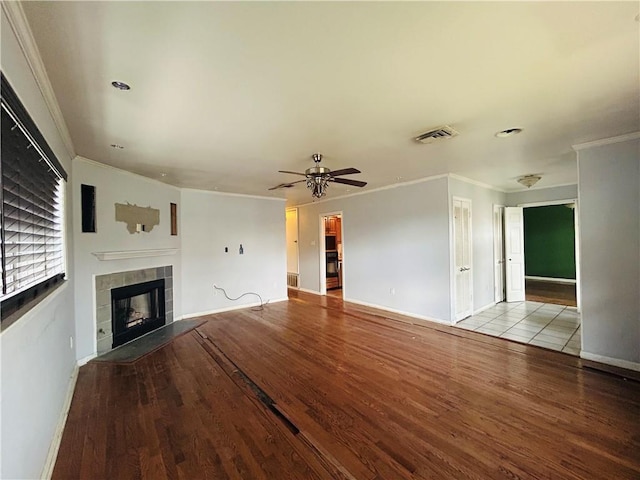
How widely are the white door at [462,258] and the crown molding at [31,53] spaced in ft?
16.7

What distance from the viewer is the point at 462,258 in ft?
16.7

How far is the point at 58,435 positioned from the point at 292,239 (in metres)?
6.69

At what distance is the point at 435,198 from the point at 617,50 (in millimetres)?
3262

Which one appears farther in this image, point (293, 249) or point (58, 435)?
point (293, 249)

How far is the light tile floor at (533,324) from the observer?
→ 3936mm

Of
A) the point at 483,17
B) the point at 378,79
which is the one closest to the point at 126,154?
the point at 378,79

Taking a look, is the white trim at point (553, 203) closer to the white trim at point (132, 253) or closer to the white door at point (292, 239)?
the white door at point (292, 239)

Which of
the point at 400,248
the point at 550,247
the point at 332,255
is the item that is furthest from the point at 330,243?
the point at 550,247

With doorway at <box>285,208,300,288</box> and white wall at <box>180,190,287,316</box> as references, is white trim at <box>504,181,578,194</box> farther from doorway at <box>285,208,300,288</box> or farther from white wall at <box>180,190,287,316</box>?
doorway at <box>285,208,300,288</box>

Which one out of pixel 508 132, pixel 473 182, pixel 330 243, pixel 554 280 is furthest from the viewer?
pixel 554 280

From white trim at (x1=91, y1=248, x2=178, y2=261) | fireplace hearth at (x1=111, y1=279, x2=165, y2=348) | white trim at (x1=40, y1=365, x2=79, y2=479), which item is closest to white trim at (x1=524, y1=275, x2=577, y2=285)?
white trim at (x1=91, y1=248, x2=178, y2=261)

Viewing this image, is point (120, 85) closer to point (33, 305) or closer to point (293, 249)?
point (33, 305)

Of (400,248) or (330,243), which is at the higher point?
(330,243)

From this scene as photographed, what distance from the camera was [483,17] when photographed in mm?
1381
